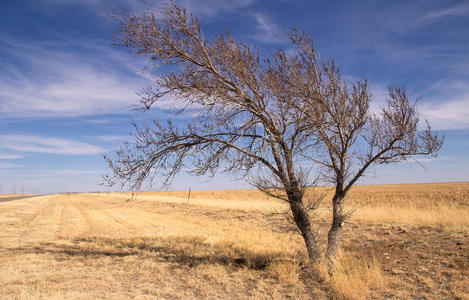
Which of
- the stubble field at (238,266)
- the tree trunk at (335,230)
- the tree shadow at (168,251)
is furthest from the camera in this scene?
the tree shadow at (168,251)

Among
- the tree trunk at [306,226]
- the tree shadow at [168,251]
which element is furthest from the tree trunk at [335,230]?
the tree shadow at [168,251]

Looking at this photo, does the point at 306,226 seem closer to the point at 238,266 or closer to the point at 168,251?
the point at 238,266

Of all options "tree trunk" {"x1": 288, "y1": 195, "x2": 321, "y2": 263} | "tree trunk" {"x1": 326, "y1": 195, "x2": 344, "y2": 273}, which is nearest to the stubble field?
"tree trunk" {"x1": 326, "y1": 195, "x2": 344, "y2": 273}

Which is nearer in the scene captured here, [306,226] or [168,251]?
[306,226]

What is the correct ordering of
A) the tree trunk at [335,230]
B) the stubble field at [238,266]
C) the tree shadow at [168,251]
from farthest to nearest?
the tree shadow at [168,251] → the tree trunk at [335,230] → the stubble field at [238,266]

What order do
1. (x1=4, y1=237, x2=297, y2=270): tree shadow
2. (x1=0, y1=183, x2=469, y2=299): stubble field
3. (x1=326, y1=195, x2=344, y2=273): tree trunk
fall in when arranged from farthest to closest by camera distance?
(x1=4, y1=237, x2=297, y2=270): tree shadow, (x1=326, y1=195, x2=344, y2=273): tree trunk, (x1=0, y1=183, x2=469, y2=299): stubble field

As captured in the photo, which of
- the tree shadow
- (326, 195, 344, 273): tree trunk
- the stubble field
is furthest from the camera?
the tree shadow

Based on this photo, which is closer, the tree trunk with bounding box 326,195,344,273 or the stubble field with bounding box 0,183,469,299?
the stubble field with bounding box 0,183,469,299

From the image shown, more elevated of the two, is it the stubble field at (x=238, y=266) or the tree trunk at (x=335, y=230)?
the tree trunk at (x=335, y=230)

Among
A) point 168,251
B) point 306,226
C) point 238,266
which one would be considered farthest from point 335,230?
point 168,251

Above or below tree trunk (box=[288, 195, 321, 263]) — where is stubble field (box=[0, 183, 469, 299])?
below

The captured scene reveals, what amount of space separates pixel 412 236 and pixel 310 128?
7687mm

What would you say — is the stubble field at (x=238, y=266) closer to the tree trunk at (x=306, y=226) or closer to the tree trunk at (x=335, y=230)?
the tree trunk at (x=335, y=230)

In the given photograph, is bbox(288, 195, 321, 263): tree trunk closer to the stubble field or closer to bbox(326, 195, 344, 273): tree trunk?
bbox(326, 195, 344, 273): tree trunk
